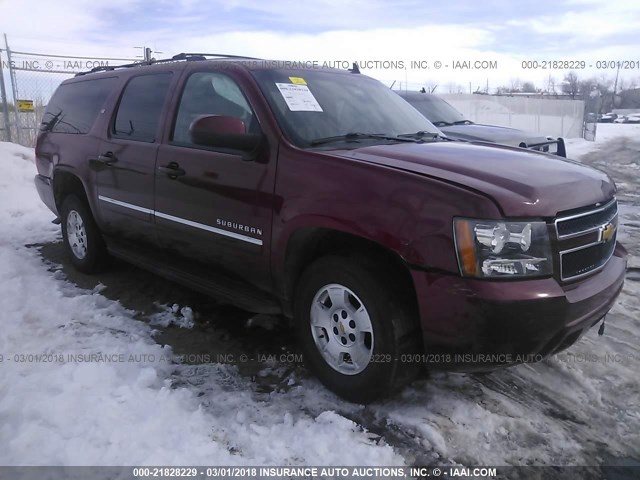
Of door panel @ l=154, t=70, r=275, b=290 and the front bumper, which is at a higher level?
door panel @ l=154, t=70, r=275, b=290

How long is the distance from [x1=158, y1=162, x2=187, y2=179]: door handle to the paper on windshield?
3.01 ft

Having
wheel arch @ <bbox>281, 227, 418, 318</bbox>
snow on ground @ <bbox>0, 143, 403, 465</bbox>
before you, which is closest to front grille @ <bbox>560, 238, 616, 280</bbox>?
wheel arch @ <bbox>281, 227, 418, 318</bbox>

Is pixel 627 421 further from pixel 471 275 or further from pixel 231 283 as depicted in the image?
pixel 231 283

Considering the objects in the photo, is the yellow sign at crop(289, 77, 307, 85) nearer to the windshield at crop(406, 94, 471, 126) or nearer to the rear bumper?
the rear bumper

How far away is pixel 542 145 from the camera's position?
808 cm

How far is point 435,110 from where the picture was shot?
930 cm

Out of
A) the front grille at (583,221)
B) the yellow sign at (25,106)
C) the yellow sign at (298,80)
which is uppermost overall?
the yellow sign at (25,106)

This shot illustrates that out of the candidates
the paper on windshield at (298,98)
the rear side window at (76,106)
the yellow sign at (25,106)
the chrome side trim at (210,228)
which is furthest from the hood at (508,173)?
the yellow sign at (25,106)

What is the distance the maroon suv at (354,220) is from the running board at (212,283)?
0.05 feet

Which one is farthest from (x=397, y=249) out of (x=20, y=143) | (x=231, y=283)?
(x=20, y=143)

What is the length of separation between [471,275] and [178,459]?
1.62m

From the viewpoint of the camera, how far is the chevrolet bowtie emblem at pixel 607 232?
281 cm

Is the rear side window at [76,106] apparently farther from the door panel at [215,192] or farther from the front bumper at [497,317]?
the front bumper at [497,317]

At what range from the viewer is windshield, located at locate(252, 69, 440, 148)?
3.25 metres
